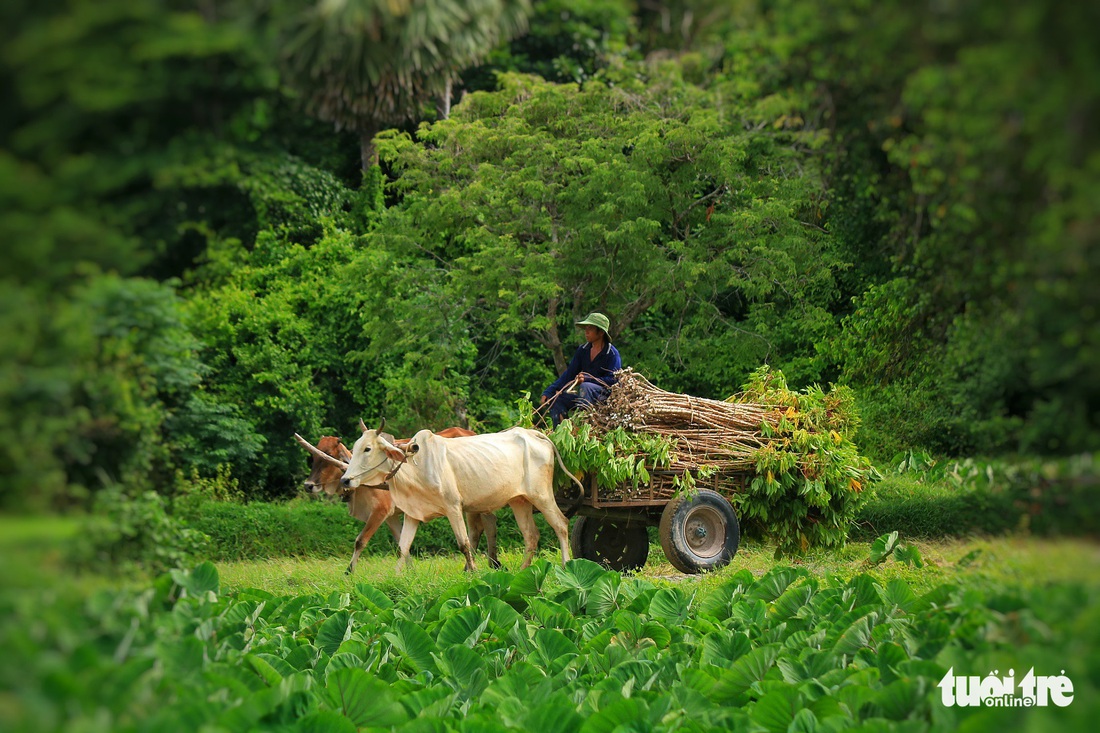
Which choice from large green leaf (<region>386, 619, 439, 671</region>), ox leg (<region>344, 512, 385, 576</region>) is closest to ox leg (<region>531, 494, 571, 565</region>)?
ox leg (<region>344, 512, 385, 576</region>)

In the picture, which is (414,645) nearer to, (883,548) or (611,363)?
(883,548)

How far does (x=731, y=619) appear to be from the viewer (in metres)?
4.96

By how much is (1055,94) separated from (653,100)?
13.3 meters

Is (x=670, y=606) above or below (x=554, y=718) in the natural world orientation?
above

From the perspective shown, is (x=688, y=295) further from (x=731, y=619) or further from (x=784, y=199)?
(x=731, y=619)

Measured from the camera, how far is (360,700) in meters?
3.36

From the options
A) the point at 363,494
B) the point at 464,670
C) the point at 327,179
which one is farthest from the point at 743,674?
the point at 363,494

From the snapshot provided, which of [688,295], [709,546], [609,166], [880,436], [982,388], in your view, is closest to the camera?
[982,388]

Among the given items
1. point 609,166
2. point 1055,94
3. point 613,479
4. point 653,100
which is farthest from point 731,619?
point 653,100

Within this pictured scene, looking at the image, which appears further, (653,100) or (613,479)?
(653,100)

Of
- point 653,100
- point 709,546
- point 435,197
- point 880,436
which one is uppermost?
point 653,100

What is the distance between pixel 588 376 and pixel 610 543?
200 cm

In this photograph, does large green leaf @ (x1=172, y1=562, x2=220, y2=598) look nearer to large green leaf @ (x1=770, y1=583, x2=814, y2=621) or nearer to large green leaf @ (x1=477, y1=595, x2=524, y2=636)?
large green leaf @ (x1=477, y1=595, x2=524, y2=636)

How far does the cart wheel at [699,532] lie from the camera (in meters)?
8.07
